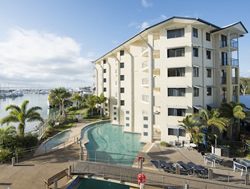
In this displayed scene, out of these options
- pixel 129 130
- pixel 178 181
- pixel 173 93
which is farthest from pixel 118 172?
pixel 129 130

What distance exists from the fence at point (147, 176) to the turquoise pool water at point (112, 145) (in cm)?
136

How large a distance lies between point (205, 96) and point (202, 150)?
25.6ft

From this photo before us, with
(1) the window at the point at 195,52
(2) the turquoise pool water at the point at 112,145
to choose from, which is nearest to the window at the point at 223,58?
(1) the window at the point at 195,52

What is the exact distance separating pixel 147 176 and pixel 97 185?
13.5ft

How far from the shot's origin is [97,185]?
55.6 feet

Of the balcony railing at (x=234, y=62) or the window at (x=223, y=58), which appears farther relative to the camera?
the balcony railing at (x=234, y=62)

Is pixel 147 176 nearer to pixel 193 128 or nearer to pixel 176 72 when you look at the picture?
pixel 193 128

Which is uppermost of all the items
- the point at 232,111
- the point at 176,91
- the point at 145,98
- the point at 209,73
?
the point at 209,73

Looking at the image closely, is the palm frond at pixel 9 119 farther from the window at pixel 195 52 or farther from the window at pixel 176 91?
the window at pixel 195 52

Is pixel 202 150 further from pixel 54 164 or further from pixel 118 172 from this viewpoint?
pixel 54 164

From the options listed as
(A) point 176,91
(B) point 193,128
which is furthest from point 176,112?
(B) point 193,128

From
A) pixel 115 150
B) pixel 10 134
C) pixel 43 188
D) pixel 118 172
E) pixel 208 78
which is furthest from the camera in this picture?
pixel 208 78

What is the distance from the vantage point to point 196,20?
25578mm

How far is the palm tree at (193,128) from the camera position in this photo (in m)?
23.7
